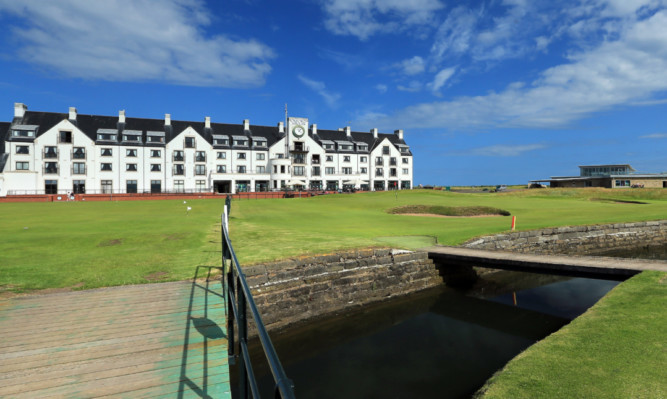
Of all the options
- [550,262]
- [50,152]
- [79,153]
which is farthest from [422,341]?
[50,152]

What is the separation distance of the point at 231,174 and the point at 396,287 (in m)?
64.7

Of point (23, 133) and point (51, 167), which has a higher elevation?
point (23, 133)

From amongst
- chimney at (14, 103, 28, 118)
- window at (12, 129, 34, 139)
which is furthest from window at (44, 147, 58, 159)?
chimney at (14, 103, 28, 118)

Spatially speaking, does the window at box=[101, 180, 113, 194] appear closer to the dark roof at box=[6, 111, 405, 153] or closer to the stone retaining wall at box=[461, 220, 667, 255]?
the dark roof at box=[6, 111, 405, 153]

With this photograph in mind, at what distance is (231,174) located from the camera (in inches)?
2899

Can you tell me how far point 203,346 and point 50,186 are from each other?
75.4 metres

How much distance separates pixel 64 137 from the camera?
63.8 metres

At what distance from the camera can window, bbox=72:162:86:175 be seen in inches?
2527

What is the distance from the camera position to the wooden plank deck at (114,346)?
444 centimetres

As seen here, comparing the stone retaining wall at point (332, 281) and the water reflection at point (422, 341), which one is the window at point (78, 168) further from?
→ the water reflection at point (422, 341)

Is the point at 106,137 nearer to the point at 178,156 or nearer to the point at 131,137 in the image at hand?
the point at 131,137

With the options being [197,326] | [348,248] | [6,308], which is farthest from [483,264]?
[6,308]

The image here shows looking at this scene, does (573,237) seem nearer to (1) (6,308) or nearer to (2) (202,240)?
(2) (202,240)

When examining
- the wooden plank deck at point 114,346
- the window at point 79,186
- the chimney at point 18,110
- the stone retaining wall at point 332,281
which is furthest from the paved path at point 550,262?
the chimney at point 18,110
